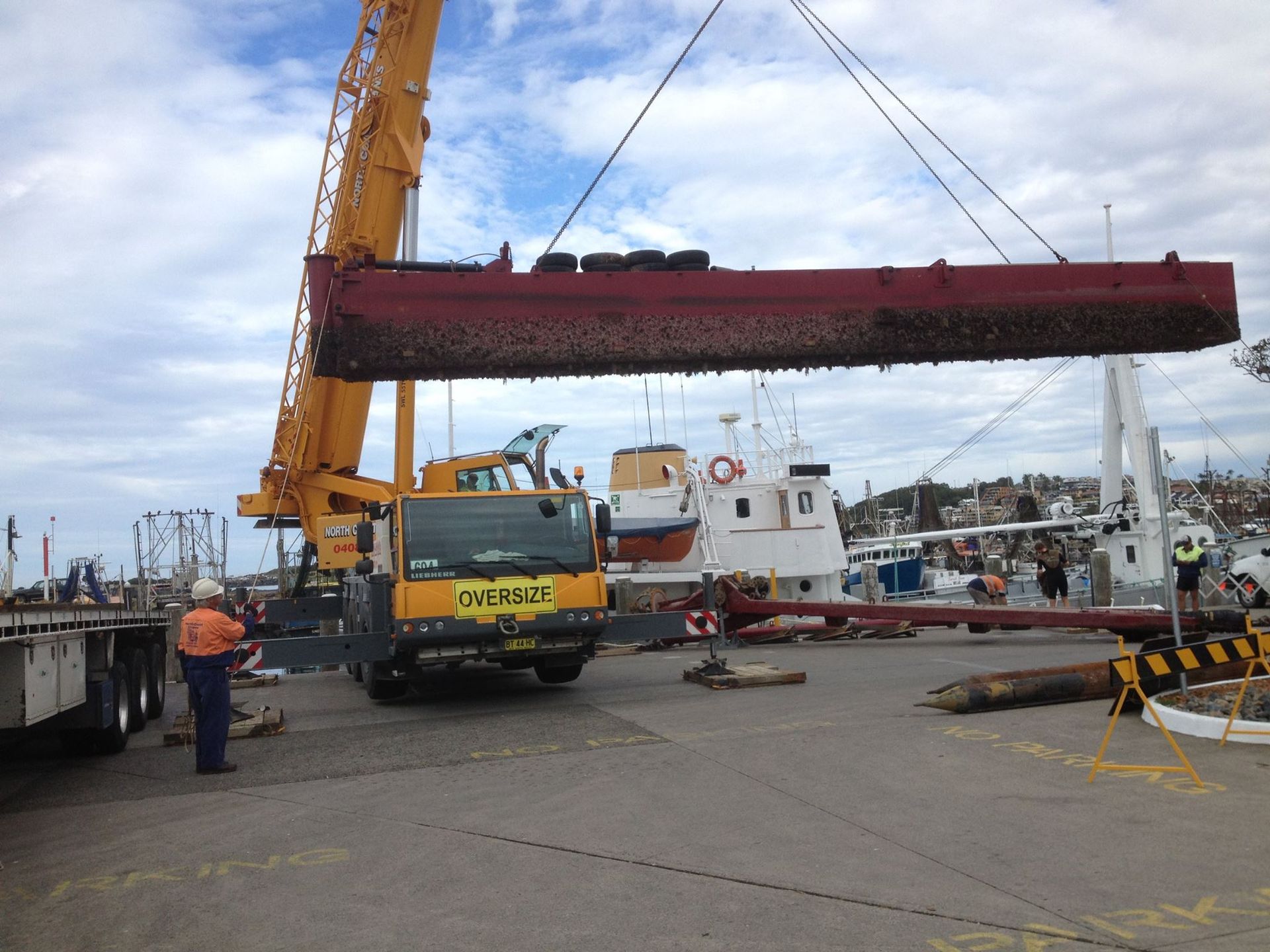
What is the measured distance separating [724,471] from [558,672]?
12159 millimetres

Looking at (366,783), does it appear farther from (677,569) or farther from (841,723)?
(677,569)

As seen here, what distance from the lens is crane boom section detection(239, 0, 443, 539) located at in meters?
15.8

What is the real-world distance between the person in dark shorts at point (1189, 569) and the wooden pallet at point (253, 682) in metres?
15.2

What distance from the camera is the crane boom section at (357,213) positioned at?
1577cm

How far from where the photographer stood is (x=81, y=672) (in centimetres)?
866

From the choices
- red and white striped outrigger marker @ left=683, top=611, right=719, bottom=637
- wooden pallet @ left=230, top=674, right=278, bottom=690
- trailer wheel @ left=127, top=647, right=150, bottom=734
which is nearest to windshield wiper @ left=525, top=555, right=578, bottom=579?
red and white striped outrigger marker @ left=683, top=611, right=719, bottom=637

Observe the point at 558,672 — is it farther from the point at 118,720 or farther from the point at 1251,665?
the point at 1251,665

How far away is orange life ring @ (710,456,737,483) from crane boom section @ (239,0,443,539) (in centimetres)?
956

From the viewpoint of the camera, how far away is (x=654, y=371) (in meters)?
8.81

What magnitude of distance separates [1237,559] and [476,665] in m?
15.8

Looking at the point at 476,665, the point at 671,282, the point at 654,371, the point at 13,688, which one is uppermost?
the point at 671,282

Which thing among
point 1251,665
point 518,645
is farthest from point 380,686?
point 1251,665

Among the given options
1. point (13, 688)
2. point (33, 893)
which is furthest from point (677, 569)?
point (33, 893)

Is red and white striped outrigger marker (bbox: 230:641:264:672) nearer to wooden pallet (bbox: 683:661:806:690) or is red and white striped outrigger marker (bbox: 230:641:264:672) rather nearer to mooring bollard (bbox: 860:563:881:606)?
wooden pallet (bbox: 683:661:806:690)
